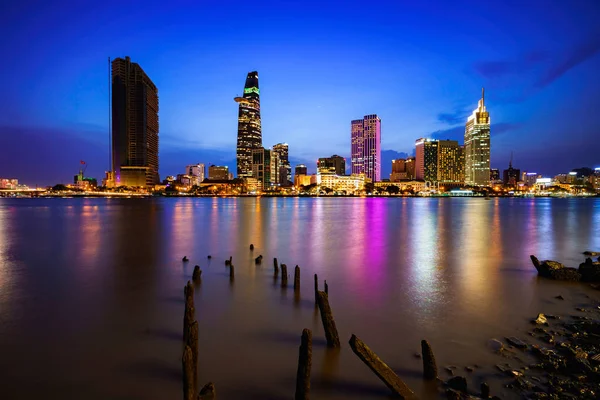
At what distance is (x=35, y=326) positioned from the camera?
11.3m

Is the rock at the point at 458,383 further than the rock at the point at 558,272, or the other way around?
the rock at the point at 558,272

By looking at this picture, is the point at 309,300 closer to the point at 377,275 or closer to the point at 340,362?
the point at 340,362

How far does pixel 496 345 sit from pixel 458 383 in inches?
112

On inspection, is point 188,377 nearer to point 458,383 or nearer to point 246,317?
point 246,317

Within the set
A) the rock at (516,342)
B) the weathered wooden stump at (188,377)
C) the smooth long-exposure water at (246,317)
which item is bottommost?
the smooth long-exposure water at (246,317)

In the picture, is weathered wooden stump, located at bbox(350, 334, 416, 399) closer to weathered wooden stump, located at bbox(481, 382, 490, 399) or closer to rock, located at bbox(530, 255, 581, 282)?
weathered wooden stump, located at bbox(481, 382, 490, 399)

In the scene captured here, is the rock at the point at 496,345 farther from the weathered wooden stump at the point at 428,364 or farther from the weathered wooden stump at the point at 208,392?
the weathered wooden stump at the point at 208,392

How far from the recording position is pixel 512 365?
8.34 m

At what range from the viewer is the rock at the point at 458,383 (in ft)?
24.5

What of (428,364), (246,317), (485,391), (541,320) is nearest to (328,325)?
(428,364)

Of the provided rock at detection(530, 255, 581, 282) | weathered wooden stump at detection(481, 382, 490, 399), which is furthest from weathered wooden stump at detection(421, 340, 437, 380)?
rock at detection(530, 255, 581, 282)

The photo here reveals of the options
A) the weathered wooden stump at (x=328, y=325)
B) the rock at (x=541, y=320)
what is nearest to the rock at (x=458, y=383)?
the weathered wooden stump at (x=328, y=325)

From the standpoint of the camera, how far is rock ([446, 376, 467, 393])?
7456 mm

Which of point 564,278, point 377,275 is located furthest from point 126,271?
point 564,278
